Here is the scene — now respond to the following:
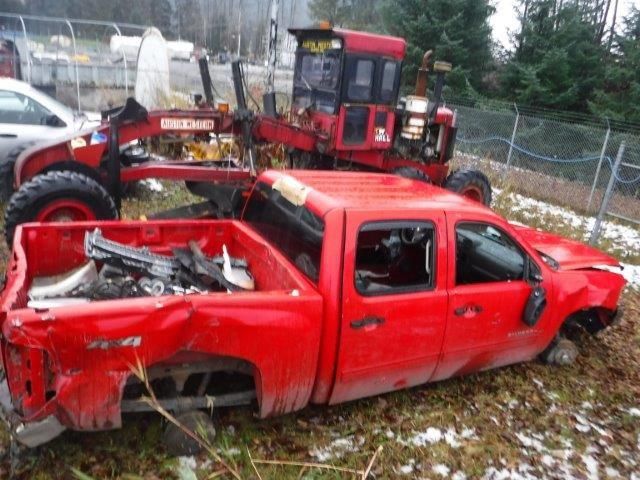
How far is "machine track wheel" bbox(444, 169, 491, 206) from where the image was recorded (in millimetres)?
8125

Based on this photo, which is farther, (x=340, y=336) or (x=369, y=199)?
(x=369, y=199)

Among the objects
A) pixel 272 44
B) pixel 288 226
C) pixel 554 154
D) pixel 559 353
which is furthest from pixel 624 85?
pixel 288 226

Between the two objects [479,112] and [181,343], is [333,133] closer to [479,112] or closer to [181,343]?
[181,343]

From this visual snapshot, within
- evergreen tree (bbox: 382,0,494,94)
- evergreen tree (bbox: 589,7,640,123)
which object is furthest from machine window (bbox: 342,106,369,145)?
evergreen tree (bbox: 589,7,640,123)

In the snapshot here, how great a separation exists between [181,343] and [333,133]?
510 cm

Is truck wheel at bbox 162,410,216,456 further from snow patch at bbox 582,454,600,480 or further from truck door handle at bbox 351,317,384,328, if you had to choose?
snow patch at bbox 582,454,600,480

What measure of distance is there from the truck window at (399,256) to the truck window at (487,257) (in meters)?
0.33

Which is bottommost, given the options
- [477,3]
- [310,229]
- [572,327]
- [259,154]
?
[572,327]

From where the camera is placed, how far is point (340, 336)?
3.24m

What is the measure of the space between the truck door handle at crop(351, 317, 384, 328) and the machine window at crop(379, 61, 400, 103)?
4.94 m

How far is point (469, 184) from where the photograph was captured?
8.24 m

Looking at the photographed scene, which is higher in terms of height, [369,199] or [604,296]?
[369,199]

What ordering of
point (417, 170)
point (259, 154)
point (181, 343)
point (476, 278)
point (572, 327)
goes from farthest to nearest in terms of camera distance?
point (259, 154), point (417, 170), point (572, 327), point (476, 278), point (181, 343)

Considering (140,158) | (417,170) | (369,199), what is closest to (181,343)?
(369,199)
